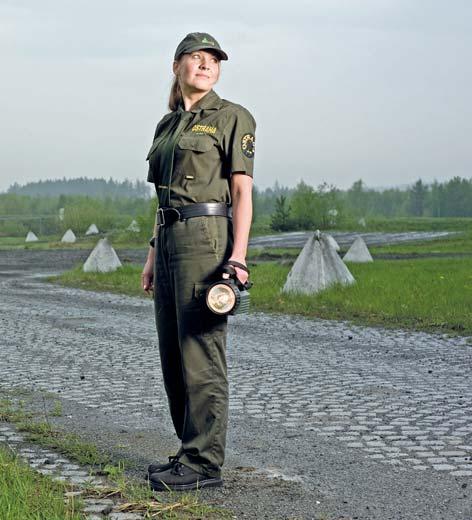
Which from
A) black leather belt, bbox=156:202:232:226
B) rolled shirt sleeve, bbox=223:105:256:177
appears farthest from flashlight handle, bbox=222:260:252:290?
rolled shirt sleeve, bbox=223:105:256:177

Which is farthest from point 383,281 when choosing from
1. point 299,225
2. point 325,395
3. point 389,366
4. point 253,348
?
point 299,225

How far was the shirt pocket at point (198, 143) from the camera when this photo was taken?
5164mm

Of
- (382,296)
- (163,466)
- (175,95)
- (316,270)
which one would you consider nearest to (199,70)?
(175,95)

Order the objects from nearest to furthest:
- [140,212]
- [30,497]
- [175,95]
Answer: [30,497] < [175,95] < [140,212]

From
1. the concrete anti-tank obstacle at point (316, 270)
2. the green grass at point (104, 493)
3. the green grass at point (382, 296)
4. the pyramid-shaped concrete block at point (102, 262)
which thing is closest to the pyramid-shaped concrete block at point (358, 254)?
the green grass at point (382, 296)

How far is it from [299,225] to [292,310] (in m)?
47.1

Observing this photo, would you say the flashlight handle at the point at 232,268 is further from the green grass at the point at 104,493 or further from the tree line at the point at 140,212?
the tree line at the point at 140,212

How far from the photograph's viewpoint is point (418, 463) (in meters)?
5.78

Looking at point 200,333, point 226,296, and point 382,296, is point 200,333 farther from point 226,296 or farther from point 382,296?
point 382,296

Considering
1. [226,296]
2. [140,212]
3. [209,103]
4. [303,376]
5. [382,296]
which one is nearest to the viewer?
[226,296]

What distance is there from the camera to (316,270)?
17.5 meters

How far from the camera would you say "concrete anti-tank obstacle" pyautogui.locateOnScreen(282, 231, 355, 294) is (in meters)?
17.5

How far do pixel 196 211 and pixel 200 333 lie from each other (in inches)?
24.8

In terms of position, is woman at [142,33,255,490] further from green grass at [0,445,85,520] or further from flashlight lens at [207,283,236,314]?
green grass at [0,445,85,520]
